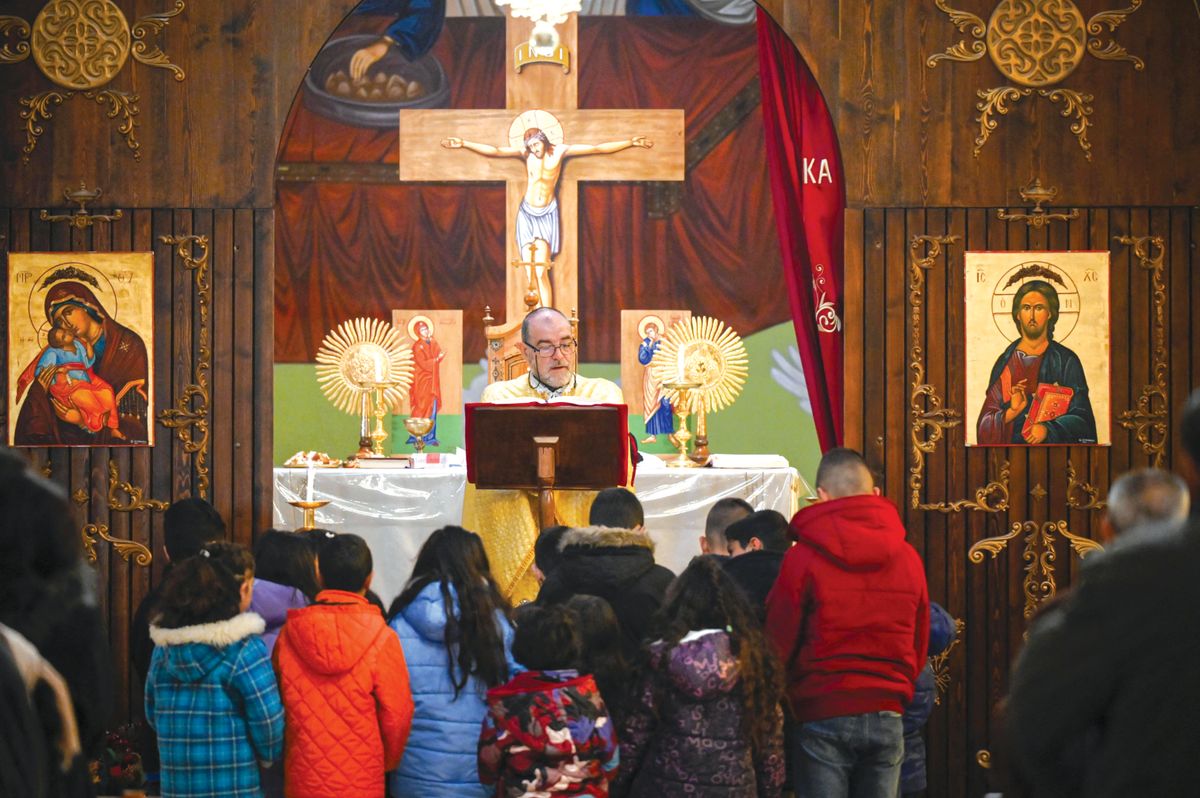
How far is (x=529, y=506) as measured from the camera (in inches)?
289

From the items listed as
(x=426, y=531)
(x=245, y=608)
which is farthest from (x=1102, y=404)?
(x=245, y=608)

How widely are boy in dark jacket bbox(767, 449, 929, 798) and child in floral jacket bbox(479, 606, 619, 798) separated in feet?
2.98

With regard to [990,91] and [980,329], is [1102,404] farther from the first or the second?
[990,91]

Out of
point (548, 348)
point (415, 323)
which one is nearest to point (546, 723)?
point (548, 348)

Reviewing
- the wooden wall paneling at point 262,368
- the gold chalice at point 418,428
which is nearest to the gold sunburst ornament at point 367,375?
the gold chalice at point 418,428

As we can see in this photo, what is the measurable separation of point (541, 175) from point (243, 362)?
381 centimetres

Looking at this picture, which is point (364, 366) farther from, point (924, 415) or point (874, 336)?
point (924, 415)

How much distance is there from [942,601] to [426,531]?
3.06m

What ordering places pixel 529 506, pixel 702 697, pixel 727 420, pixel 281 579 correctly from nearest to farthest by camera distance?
1. pixel 702 697
2. pixel 281 579
3. pixel 529 506
4. pixel 727 420

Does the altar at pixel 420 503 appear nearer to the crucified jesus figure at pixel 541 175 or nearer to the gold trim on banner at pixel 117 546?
the gold trim on banner at pixel 117 546

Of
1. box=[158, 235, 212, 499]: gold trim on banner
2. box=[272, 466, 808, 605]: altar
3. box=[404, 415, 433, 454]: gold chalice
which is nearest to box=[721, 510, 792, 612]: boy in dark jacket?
box=[272, 466, 808, 605]: altar

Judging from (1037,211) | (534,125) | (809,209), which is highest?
(534,125)

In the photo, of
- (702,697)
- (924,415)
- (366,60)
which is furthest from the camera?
(366,60)

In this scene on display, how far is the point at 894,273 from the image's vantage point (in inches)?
295
